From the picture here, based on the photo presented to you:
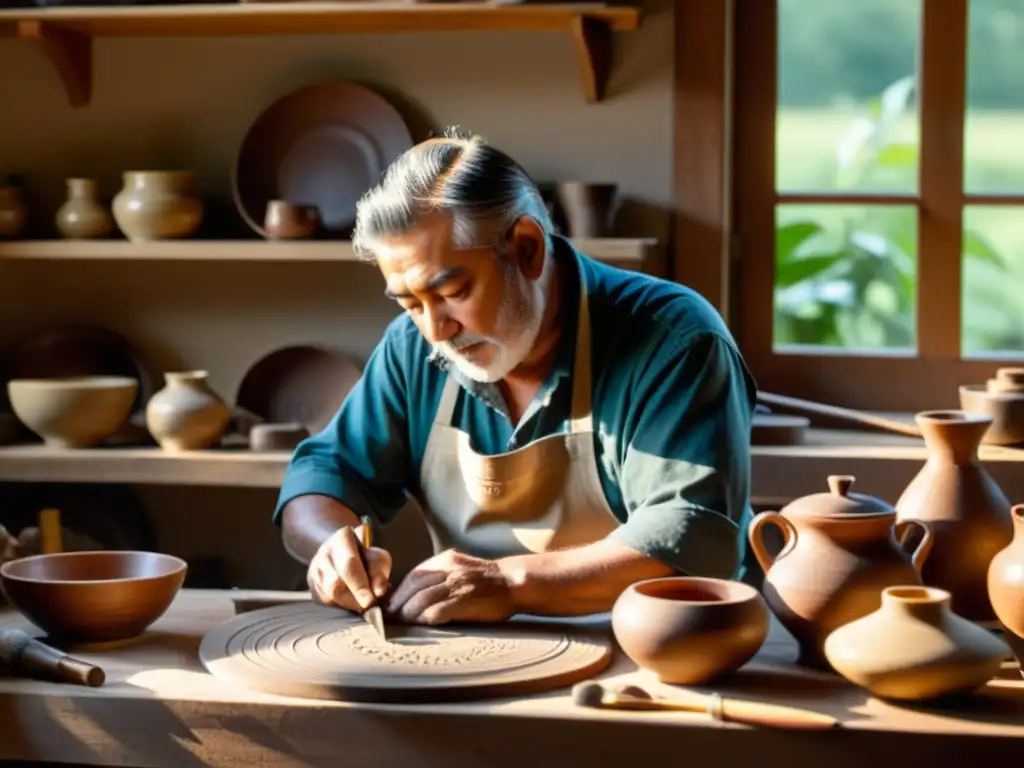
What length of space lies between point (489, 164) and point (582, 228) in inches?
51.2

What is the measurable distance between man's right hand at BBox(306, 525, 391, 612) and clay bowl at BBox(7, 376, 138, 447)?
1671mm

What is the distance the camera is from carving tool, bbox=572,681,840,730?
1.70 metres

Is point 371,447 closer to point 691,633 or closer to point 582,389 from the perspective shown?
point 582,389

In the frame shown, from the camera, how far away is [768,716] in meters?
1.71

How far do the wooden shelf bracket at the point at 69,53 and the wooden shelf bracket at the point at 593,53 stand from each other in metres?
1.33

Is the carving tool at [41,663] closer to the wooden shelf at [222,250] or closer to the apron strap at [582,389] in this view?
the apron strap at [582,389]

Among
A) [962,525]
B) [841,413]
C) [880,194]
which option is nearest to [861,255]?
[880,194]

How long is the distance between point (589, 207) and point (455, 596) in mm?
1696

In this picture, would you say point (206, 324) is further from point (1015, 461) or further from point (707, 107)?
point (1015, 461)

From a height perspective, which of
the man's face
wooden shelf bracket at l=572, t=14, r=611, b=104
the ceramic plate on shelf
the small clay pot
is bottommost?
the man's face

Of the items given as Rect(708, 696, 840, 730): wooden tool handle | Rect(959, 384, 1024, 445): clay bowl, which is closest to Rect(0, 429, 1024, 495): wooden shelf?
Rect(959, 384, 1024, 445): clay bowl

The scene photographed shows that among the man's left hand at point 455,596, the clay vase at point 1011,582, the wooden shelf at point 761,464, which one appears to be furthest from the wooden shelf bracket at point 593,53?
the clay vase at point 1011,582

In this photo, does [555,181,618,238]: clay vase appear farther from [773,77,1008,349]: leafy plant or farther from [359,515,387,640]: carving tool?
[359,515,387,640]: carving tool

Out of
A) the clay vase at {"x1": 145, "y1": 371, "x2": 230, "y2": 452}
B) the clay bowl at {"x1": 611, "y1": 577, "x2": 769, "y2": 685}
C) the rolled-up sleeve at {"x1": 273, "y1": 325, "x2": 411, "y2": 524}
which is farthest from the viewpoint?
the clay vase at {"x1": 145, "y1": 371, "x2": 230, "y2": 452}
